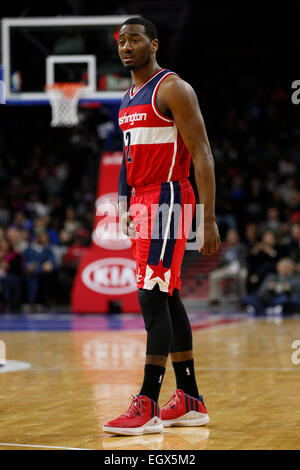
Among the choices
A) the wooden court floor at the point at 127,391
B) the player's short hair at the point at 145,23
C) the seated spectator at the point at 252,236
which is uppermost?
the player's short hair at the point at 145,23

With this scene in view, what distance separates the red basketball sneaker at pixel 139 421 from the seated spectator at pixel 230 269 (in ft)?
36.2

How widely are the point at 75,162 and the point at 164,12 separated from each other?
657 cm

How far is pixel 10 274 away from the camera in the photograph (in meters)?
15.8

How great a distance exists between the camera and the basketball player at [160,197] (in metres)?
4.31

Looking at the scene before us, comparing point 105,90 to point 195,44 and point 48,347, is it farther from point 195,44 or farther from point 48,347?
point 195,44

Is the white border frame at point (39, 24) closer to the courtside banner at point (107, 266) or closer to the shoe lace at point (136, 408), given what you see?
the courtside banner at point (107, 266)

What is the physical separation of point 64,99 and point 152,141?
9.46 metres

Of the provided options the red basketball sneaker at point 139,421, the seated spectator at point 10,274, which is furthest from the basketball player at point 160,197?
the seated spectator at point 10,274

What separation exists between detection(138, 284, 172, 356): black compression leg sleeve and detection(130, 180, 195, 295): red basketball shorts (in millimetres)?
50

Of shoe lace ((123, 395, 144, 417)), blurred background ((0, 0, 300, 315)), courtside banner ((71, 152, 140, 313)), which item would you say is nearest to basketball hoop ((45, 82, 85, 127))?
blurred background ((0, 0, 300, 315))

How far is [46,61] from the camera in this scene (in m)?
13.5

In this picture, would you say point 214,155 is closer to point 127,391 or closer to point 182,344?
point 127,391
